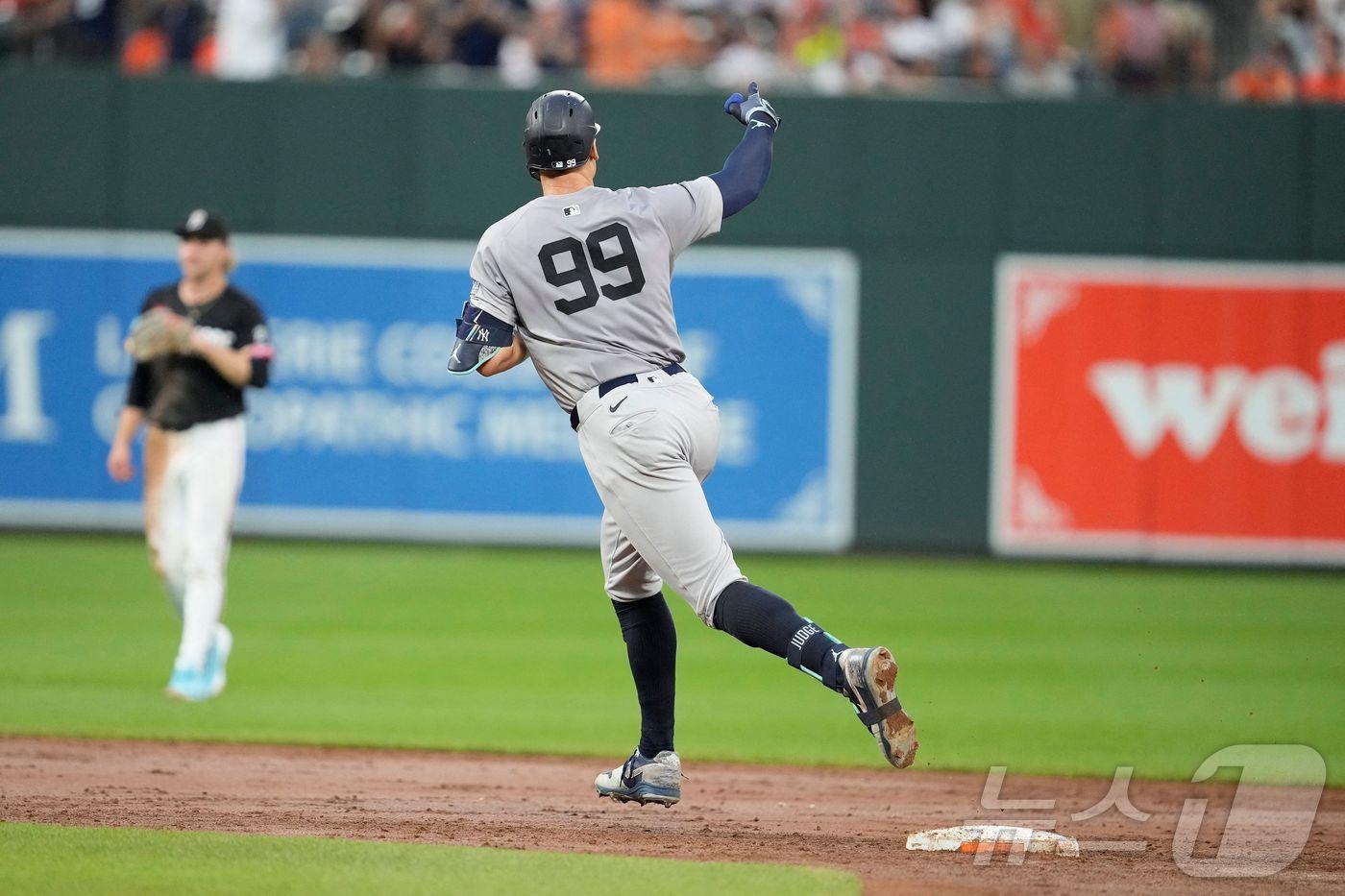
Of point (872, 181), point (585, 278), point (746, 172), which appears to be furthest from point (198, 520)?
point (872, 181)

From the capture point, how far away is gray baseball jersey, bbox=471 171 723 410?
5504mm

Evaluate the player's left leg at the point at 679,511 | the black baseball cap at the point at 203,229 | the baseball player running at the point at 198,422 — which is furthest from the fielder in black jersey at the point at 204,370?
the player's left leg at the point at 679,511

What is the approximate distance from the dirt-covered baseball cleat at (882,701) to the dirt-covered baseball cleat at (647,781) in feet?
3.47

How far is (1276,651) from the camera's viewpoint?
10188 millimetres

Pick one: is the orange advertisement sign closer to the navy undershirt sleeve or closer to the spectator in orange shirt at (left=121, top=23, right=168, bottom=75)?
the spectator in orange shirt at (left=121, top=23, right=168, bottom=75)

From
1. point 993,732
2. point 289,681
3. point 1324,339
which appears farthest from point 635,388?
point 1324,339

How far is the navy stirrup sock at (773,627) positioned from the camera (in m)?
5.22

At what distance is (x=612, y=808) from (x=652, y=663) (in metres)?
0.74

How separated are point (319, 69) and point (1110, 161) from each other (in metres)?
6.41

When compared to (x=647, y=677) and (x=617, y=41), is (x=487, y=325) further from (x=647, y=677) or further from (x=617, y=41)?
(x=617, y=41)

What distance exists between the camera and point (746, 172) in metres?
5.72

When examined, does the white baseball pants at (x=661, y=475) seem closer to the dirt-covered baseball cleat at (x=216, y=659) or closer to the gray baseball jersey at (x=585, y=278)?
the gray baseball jersey at (x=585, y=278)

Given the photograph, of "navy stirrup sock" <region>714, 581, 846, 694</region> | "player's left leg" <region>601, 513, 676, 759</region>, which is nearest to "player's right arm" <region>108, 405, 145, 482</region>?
"player's left leg" <region>601, 513, 676, 759</region>

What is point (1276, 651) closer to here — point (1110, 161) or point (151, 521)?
point (1110, 161)
